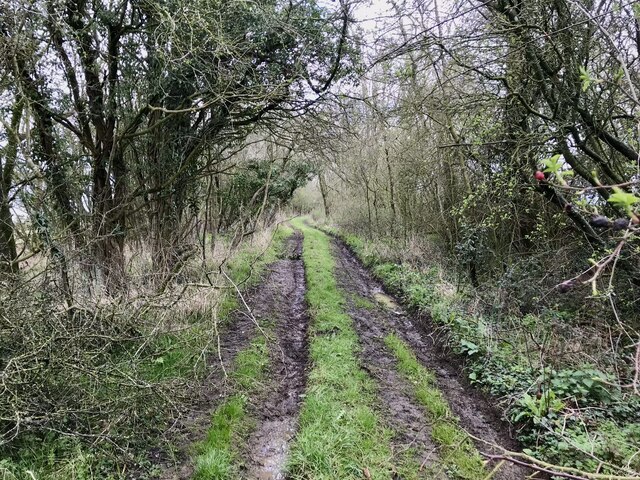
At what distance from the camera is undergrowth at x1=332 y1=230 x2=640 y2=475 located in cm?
339

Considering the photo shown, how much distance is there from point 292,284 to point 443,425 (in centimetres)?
594

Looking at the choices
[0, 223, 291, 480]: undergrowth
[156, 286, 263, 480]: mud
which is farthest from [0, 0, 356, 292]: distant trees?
[156, 286, 263, 480]: mud

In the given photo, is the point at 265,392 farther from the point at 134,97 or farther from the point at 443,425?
the point at 134,97

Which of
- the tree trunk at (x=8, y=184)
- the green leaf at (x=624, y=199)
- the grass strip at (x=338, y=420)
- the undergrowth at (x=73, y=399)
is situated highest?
the tree trunk at (x=8, y=184)

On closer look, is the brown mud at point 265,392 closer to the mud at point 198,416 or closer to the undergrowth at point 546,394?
the mud at point 198,416

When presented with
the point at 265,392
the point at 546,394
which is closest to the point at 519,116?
the point at 546,394

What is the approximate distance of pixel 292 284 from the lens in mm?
9648

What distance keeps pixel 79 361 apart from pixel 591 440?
4.82 meters

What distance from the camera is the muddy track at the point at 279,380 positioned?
12.0 ft

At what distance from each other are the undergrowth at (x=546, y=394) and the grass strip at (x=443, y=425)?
0.54m

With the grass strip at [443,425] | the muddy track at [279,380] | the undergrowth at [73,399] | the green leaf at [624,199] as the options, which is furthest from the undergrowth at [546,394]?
the undergrowth at [73,399]

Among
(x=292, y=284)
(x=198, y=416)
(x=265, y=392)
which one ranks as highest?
(x=292, y=284)

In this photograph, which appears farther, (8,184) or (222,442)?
(8,184)

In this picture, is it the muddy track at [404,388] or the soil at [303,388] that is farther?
the muddy track at [404,388]
